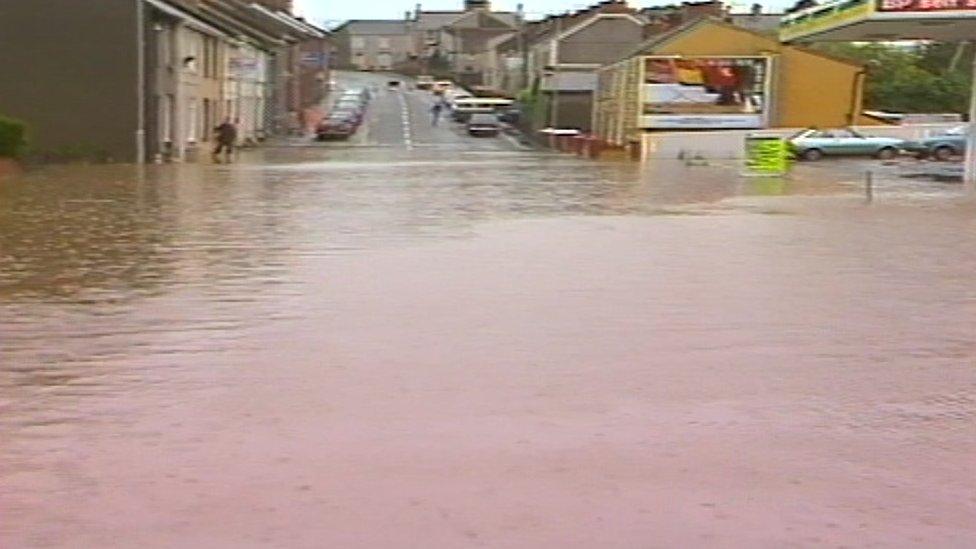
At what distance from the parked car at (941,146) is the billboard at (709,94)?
669 cm

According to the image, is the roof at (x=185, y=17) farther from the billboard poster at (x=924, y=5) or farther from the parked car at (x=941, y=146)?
the parked car at (x=941, y=146)

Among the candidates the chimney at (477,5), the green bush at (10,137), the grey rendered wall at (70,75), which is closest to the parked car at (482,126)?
the grey rendered wall at (70,75)

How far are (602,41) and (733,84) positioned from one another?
1233 inches

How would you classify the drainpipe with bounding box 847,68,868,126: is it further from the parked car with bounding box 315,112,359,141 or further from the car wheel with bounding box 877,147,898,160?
the parked car with bounding box 315,112,359,141

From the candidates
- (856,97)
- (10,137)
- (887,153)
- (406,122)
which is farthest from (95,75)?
(406,122)

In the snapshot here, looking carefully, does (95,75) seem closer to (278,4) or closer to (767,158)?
(767,158)

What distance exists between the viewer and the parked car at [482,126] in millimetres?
69500

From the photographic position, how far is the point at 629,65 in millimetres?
55188

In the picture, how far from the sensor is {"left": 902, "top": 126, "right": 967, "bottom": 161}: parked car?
158 ft

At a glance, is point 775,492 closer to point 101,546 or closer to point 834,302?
point 101,546

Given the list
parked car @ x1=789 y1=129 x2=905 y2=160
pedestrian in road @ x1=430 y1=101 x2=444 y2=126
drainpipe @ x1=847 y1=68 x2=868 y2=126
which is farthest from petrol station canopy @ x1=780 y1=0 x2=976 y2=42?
pedestrian in road @ x1=430 y1=101 x2=444 y2=126

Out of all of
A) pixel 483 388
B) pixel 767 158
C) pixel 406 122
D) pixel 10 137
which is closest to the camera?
pixel 483 388

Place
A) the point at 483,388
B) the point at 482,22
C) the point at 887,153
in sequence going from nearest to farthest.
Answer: the point at 483,388 < the point at 887,153 < the point at 482,22

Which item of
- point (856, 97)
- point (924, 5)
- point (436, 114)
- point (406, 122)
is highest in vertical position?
point (924, 5)
